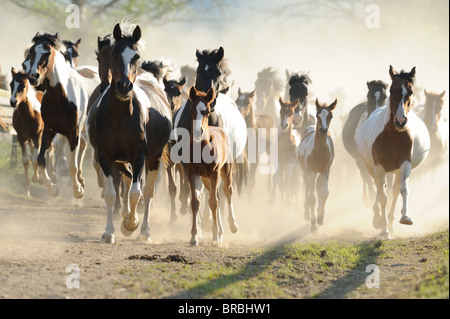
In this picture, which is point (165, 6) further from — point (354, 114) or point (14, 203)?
point (14, 203)

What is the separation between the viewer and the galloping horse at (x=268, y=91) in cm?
2239

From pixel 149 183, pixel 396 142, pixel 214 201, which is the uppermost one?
pixel 396 142

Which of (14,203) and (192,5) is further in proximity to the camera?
(192,5)

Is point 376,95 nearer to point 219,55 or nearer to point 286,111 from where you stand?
point 286,111

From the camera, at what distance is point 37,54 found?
10.9 meters

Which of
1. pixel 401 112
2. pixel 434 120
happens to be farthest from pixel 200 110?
pixel 434 120

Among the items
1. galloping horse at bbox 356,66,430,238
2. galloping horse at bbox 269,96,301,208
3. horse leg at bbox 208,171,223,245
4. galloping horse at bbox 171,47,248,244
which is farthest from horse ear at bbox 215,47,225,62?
galloping horse at bbox 269,96,301,208

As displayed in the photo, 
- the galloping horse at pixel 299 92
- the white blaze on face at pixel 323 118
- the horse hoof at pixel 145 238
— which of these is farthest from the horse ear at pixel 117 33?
the galloping horse at pixel 299 92

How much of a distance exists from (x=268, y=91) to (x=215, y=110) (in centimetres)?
1165

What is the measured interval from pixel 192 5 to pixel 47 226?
1730 centimetres

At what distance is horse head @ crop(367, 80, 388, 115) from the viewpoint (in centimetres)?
1464

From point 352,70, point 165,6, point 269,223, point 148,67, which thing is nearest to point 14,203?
point 148,67

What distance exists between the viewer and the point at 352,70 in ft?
126

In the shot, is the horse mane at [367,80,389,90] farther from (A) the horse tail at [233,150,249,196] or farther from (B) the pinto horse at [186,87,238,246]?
(B) the pinto horse at [186,87,238,246]
